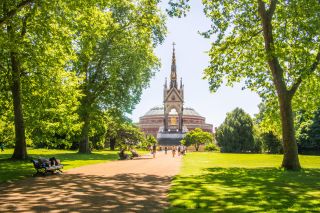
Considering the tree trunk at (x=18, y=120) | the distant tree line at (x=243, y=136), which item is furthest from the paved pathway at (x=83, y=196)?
the distant tree line at (x=243, y=136)

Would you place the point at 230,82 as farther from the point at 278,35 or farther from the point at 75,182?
the point at 75,182

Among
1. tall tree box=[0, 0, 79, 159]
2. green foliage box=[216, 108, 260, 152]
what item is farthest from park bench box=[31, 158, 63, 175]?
green foliage box=[216, 108, 260, 152]

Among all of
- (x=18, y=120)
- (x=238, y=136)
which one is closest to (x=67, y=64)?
(x=18, y=120)

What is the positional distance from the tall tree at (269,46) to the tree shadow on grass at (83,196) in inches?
420

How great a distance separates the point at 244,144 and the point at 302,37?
181ft

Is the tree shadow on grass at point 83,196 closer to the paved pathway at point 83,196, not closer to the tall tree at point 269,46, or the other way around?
the paved pathway at point 83,196

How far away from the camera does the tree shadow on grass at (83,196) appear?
8.72m

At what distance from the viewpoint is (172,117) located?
162125 mm

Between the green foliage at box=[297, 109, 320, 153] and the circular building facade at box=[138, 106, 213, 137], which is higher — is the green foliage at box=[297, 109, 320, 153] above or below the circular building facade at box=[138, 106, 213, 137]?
below

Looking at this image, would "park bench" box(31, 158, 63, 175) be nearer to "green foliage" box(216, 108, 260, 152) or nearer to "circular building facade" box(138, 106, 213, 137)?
"green foliage" box(216, 108, 260, 152)

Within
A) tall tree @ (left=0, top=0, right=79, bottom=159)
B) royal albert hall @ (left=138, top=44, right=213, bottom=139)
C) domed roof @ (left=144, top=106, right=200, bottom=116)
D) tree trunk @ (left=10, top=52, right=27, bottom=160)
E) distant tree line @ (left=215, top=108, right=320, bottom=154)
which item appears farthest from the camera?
domed roof @ (left=144, top=106, right=200, bottom=116)

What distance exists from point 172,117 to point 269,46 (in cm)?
14126

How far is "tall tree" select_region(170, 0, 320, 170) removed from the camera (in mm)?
20125

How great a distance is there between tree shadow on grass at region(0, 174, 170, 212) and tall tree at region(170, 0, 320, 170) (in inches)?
420
